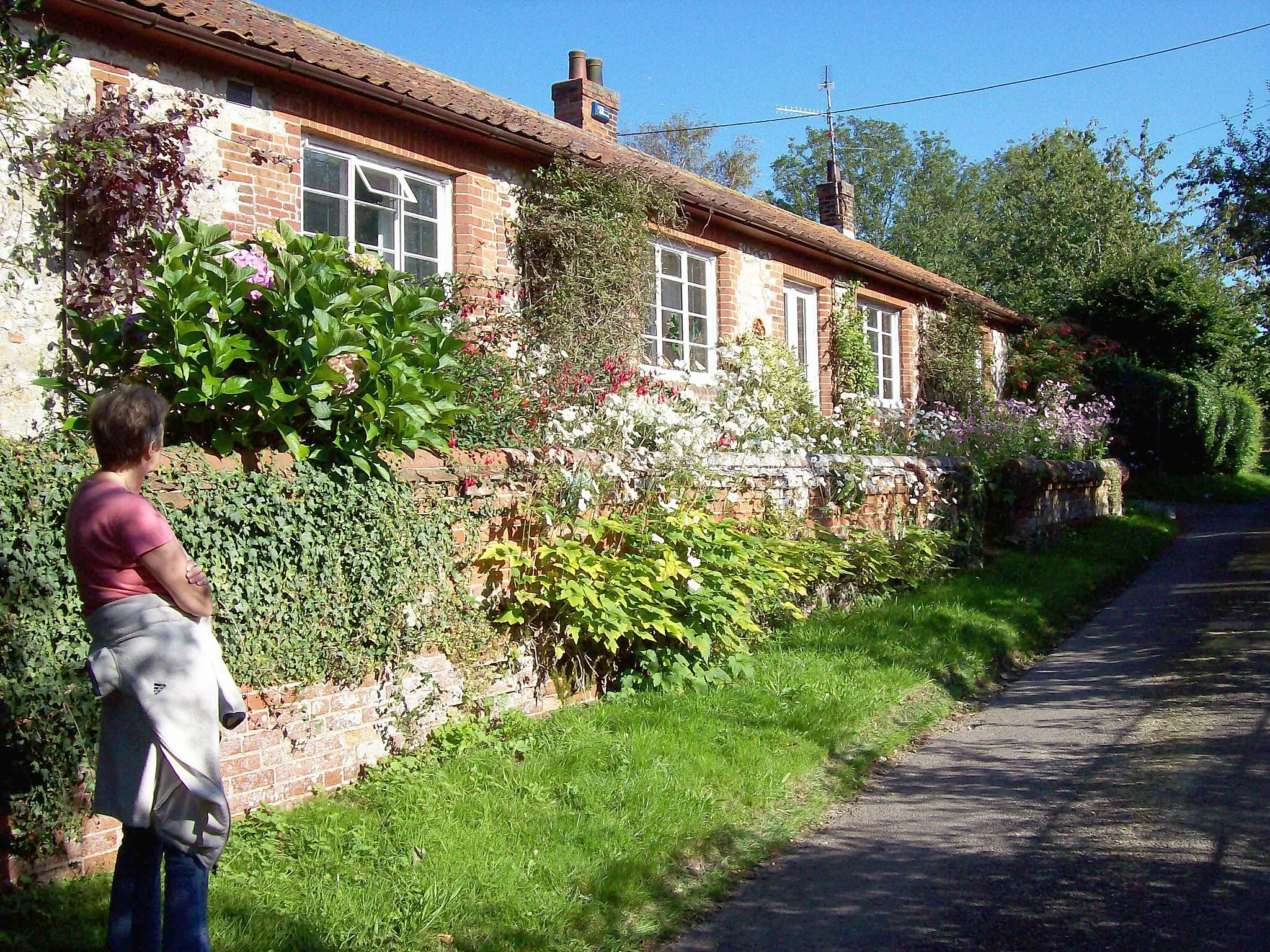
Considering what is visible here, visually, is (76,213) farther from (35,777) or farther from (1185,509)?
(1185,509)

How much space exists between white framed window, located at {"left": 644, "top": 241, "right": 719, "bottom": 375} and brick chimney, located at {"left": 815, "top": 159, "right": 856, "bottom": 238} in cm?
1088

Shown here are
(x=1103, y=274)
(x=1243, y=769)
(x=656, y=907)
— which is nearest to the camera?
(x=656, y=907)

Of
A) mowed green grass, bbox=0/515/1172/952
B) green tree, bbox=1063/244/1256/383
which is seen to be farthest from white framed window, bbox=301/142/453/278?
green tree, bbox=1063/244/1256/383

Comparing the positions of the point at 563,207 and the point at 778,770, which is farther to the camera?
the point at 563,207

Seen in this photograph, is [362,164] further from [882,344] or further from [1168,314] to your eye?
[1168,314]

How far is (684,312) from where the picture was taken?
511 inches

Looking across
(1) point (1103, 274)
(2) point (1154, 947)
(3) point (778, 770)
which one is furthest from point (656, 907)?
(1) point (1103, 274)

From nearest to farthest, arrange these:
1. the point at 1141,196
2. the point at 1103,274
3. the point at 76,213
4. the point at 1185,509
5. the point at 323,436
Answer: the point at 323,436 < the point at 76,213 < the point at 1185,509 < the point at 1103,274 < the point at 1141,196

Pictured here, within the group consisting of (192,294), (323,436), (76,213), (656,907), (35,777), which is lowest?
(656,907)

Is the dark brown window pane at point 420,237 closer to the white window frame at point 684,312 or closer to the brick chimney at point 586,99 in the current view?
the white window frame at point 684,312

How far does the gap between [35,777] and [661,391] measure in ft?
22.2

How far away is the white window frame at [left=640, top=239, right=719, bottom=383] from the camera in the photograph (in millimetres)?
11812

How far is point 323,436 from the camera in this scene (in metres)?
5.12

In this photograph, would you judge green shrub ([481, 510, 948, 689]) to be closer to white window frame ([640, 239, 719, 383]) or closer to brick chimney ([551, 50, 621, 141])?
white window frame ([640, 239, 719, 383])
